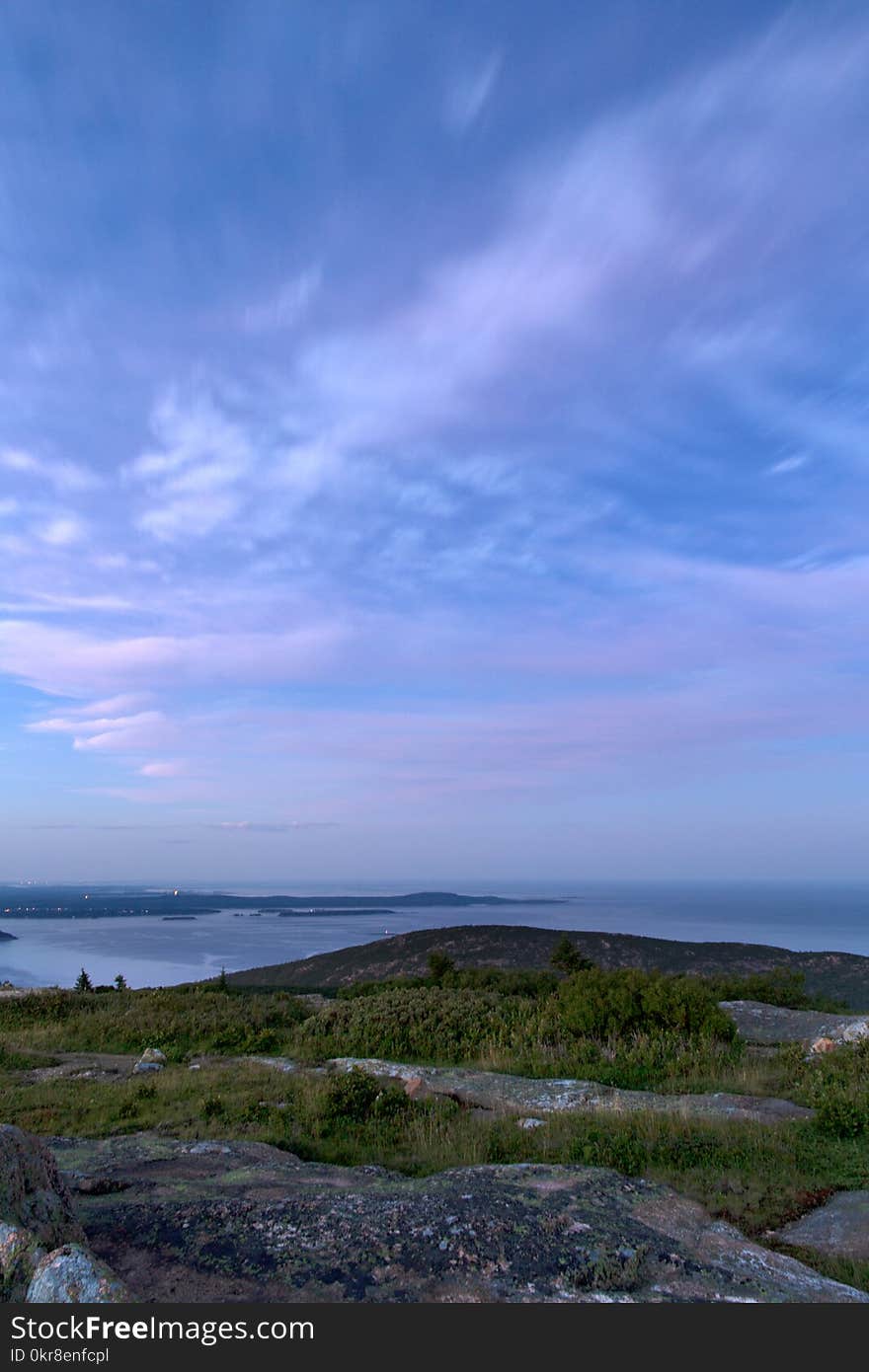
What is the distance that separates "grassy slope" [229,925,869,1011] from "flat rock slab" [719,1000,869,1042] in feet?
50.7

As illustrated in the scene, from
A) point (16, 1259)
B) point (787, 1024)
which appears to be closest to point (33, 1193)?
point (16, 1259)

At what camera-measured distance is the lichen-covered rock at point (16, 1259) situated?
3.94 m

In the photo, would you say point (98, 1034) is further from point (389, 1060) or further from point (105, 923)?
point (105, 923)

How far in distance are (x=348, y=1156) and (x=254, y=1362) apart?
550 centimetres

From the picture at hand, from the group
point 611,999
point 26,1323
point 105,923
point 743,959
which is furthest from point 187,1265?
point 105,923

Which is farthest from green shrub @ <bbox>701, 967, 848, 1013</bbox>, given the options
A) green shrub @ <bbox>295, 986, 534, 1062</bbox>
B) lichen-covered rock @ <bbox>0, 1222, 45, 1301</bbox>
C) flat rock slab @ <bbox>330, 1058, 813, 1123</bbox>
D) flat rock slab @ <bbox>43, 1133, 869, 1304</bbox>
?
lichen-covered rock @ <bbox>0, 1222, 45, 1301</bbox>

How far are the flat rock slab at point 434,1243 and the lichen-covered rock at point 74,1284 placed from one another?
0.86m

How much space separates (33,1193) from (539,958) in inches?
1712

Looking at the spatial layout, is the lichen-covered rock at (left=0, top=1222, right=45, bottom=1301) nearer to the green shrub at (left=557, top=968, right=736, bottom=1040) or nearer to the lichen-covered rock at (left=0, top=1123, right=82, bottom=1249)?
the lichen-covered rock at (left=0, top=1123, right=82, bottom=1249)

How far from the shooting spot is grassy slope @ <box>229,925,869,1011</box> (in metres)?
36.8

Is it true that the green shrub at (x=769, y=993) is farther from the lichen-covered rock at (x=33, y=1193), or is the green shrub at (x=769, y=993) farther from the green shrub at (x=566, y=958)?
the lichen-covered rock at (x=33, y=1193)

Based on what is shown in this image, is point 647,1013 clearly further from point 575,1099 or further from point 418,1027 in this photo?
point 575,1099

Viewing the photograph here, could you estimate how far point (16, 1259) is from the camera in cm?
405

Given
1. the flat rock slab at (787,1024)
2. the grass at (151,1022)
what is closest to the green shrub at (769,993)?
the flat rock slab at (787,1024)
